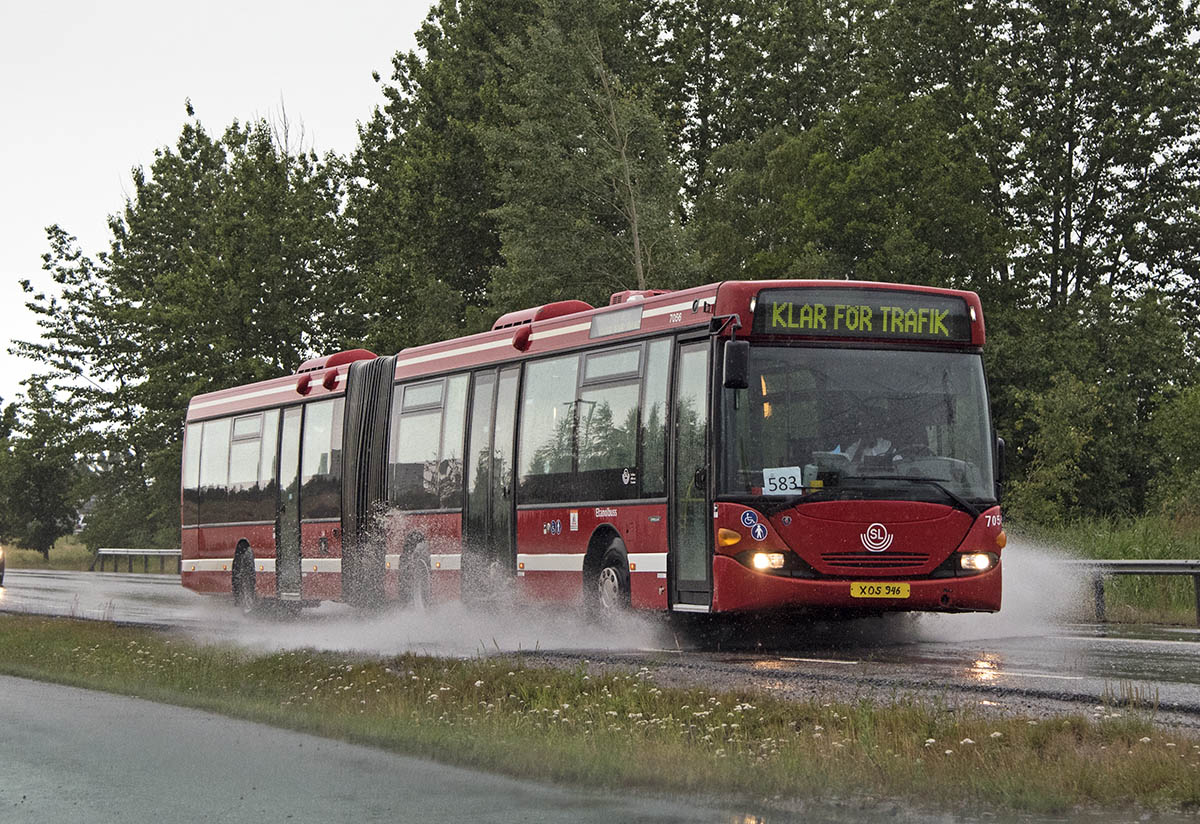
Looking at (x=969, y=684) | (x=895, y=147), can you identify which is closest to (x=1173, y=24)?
(x=895, y=147)

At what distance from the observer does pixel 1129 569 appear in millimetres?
21625

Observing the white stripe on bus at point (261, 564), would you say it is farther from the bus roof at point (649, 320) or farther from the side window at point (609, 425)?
the side window at point (609, 425)

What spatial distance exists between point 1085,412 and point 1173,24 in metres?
22.8

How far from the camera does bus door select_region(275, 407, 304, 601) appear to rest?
27.4 m

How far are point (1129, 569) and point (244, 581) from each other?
13951mm

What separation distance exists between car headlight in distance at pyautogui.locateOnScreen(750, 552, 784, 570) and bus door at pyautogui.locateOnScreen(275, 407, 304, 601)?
1204 centimetres

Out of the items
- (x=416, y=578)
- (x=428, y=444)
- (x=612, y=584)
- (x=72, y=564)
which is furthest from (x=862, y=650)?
(x=72, y=564)

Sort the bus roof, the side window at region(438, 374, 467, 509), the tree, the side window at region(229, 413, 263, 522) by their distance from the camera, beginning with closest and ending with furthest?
the bus roof, the side window at region(438, 374, 467, 509), the side window at region(229, 413, 263, 522), the tree

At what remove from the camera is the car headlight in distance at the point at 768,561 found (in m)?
16.5

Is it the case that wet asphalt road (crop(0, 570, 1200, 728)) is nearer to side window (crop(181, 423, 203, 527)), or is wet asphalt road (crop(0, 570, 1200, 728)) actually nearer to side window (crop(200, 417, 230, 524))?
side window (crop(200, 417, 230, 524))

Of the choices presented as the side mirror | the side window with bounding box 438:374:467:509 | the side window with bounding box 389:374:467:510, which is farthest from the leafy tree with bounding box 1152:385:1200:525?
the side mirror

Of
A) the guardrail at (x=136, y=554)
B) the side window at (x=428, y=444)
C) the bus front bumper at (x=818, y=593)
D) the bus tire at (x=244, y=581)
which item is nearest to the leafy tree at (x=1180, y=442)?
the bus tire at (x=244, y=581)

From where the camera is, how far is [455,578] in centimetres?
2194

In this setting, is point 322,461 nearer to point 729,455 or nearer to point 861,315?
point 729,455
